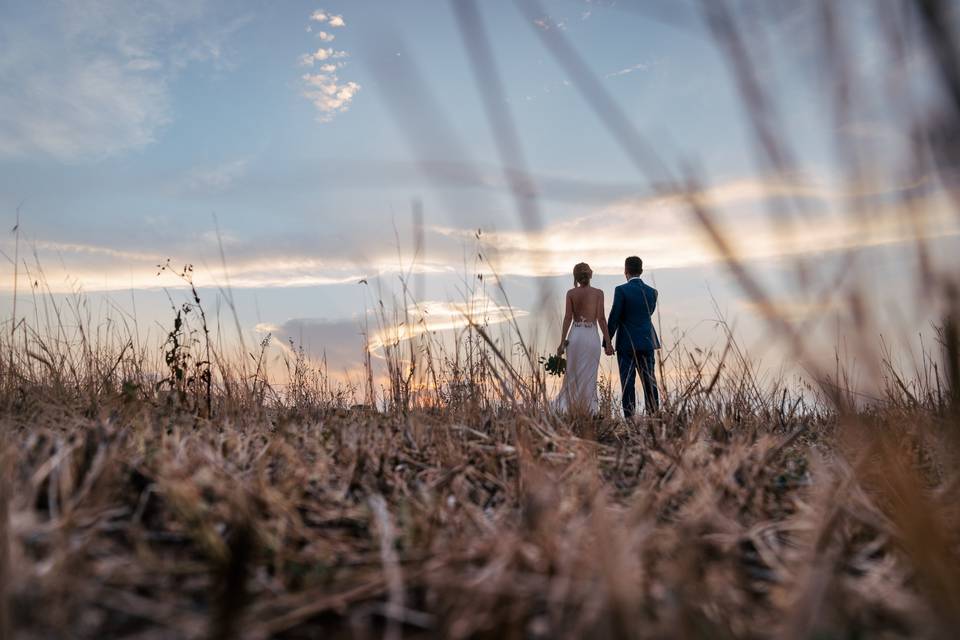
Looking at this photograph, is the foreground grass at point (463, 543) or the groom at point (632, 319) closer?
the foreground grass at point (463, 543)

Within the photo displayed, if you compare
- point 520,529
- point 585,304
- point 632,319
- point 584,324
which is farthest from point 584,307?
point 520,529

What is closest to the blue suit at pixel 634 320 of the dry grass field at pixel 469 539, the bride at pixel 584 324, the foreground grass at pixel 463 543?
the bride at pixel 584 324

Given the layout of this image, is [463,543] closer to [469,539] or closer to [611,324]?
[469,539]

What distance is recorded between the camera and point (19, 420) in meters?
2.64

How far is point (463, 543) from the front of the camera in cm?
129

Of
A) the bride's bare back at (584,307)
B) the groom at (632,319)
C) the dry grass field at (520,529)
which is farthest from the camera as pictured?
the bride's bare back at (584,307)

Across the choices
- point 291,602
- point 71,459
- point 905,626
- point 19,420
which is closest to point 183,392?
point 19,420

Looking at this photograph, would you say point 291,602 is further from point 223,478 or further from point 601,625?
point 223,478

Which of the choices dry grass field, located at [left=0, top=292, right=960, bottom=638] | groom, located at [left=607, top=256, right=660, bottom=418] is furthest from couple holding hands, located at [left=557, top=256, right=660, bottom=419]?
dry grass field, located at [left=0, top=292, right=960, bottom=638]

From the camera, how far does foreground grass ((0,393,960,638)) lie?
102 centimetres

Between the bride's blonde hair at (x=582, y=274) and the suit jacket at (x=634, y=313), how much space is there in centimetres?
41

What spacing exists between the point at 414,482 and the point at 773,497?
3.37 feet

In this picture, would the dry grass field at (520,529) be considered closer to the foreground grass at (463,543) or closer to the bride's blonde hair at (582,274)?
the foreground grass at (463,543)

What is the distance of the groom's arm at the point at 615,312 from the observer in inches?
281
